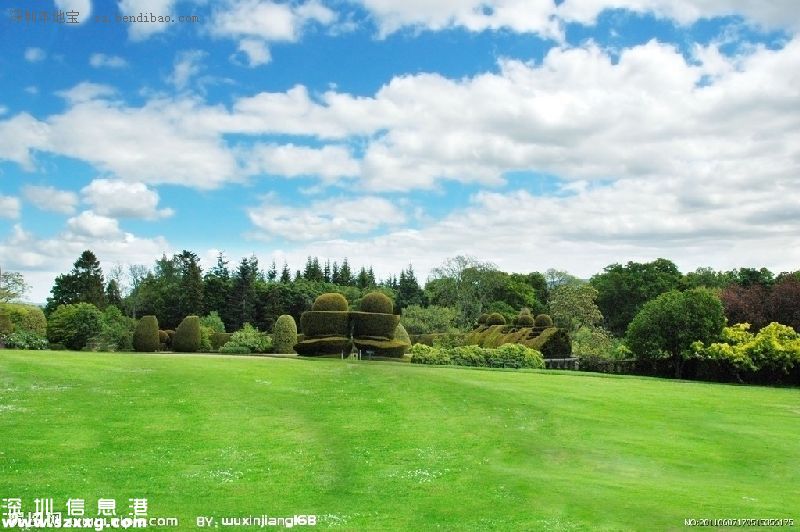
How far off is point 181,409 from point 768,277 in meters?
71.8

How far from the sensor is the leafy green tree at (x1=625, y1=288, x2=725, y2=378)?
39.5 m

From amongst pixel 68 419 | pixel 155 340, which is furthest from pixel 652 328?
pixel 155 340

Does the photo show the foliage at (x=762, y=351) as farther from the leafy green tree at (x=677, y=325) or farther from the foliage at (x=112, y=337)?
the foliage at (x=112, y=337)

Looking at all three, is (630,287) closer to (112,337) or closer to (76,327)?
(112,337)

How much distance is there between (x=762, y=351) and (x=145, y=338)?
1708 inches

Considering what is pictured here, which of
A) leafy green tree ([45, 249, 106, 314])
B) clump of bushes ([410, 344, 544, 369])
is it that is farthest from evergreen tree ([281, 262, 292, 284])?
clump of bushes ([410, 344, 544, 369])

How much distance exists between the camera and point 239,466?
13.6 meters

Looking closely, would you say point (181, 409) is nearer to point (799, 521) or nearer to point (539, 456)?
point (539, 456)

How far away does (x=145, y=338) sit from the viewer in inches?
2117

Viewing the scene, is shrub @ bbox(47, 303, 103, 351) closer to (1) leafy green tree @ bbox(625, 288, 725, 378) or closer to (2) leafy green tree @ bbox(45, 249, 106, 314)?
(2) leafy green tree @ bbox(45, 249, 106, 314)

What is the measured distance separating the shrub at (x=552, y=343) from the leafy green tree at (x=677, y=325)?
6.84 m

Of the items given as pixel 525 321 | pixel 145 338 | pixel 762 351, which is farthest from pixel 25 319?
pixel 762 351

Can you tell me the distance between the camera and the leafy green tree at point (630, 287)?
3371 inches

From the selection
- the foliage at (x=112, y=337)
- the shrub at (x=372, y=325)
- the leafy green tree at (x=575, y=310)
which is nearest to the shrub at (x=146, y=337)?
the foliage at (x=112, y=337)
